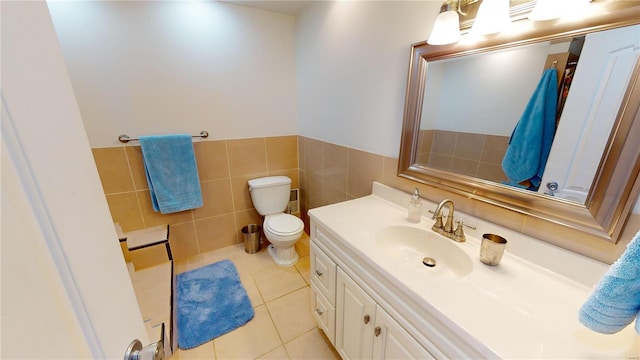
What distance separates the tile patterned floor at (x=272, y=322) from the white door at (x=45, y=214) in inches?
47.4

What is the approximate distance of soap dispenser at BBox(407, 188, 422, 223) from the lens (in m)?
1.18

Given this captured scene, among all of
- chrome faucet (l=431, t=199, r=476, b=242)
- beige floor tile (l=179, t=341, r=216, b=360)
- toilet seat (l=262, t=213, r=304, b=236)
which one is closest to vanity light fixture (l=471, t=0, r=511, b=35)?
chrome faucet (l=431, t=199, r=476, b=242)

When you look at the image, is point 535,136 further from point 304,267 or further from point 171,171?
point 171,171

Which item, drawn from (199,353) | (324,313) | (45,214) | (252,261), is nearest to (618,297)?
(45,214)

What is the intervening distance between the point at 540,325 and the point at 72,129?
111 centimetres

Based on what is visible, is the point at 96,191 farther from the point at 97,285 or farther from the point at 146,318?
the point at 146,318

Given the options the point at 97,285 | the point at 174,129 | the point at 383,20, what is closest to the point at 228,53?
the point at 174,129

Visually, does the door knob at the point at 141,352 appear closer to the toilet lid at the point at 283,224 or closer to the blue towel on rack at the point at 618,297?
the blue towel on rack at the point at 618,297

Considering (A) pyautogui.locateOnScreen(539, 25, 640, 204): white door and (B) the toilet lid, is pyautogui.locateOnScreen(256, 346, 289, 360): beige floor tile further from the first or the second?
(A) pyautogui.locateOnScreen(539, 25, 640, 204): white door

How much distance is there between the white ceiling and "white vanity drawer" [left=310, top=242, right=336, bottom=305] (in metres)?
1.80

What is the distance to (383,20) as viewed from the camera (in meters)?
1.30

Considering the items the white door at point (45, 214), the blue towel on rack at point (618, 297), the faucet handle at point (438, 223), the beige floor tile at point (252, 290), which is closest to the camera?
the white door at point (45, 214)

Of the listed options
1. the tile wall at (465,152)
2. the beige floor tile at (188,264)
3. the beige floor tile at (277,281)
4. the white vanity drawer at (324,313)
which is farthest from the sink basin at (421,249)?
the beige floor tile at (188,264)

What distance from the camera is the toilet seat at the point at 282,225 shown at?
194 centimetres
